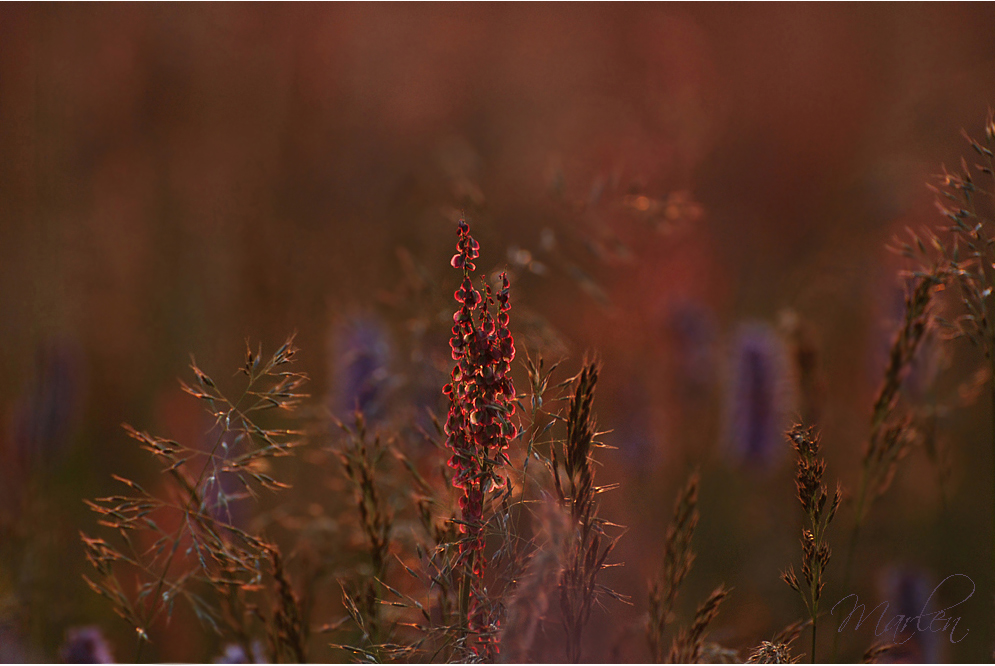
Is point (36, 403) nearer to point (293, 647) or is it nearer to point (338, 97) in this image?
point (293, 647)

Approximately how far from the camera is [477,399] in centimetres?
77

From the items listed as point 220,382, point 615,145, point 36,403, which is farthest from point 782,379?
point 36,403

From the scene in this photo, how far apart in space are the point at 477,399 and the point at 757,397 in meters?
1.76

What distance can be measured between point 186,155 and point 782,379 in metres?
2.72

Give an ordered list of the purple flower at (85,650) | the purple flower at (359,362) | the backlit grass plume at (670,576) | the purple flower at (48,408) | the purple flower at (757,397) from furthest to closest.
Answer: the purple flower at (757,397) < the purple flower at (359,362) < the purple flower at (48,408) < the purple flower at (85,650) < the backlit grass plume at (670,576)

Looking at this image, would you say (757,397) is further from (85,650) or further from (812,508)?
(85,650)

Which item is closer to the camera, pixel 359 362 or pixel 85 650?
pixel 85 650

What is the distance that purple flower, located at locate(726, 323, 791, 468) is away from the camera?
2.20 m

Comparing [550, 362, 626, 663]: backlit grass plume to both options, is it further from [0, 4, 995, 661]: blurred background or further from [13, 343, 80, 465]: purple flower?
[13, 343, 80, 465]: purple flower

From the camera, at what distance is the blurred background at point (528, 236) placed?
5.37 feet

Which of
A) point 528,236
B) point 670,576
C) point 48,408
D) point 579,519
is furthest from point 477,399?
point 528,236

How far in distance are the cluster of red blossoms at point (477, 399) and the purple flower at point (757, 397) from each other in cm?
162

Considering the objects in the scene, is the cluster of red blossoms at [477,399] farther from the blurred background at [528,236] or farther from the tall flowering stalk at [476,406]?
the blurred background at [528,236]

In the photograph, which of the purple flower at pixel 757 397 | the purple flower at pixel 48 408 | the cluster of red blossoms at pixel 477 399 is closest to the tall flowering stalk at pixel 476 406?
the cluster of red blossoms at pixel 477 399
